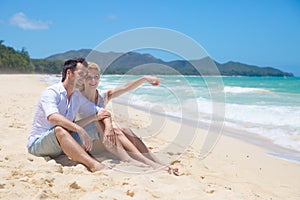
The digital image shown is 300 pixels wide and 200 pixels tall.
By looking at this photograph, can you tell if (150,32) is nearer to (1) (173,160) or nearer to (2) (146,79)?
(2) (146,79)

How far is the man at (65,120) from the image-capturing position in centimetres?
301

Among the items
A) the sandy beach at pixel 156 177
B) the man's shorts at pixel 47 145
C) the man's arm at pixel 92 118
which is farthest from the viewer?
the man's arm at pixel 92 118

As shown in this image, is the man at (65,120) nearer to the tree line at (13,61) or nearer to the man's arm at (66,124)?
the man's arm at (66,124)

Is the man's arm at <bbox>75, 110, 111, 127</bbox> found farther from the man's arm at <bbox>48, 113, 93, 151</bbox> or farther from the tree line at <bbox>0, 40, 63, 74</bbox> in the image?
the tree line at <bbox>0, 40, 63, 74</bbox>

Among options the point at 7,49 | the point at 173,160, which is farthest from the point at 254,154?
the point at 7,49

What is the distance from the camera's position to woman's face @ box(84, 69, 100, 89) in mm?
3336

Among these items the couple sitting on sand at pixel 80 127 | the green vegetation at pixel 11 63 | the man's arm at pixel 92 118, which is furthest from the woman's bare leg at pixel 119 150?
the green vegetation at pixel 11 63

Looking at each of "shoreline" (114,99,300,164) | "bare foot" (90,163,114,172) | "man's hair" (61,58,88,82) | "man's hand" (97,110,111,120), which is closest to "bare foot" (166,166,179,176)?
"bare foot" (90,163,114,172)

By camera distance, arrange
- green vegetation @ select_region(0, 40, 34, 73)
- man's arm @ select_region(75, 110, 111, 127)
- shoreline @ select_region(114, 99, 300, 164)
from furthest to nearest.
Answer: green vegetation @ select_region(0, 40, 34, 73) < shoreline @ select_region(114, 99, 300, 164) < man's arm @ select_region(75, 110, 111, 127)

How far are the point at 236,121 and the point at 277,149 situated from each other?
2.84 metres

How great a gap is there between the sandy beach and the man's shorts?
0.24 ft

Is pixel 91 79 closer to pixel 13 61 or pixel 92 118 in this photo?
pixel 92 118

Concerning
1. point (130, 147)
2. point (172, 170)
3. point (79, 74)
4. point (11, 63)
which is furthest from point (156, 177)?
point (11, 63)

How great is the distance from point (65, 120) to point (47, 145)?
44cm
